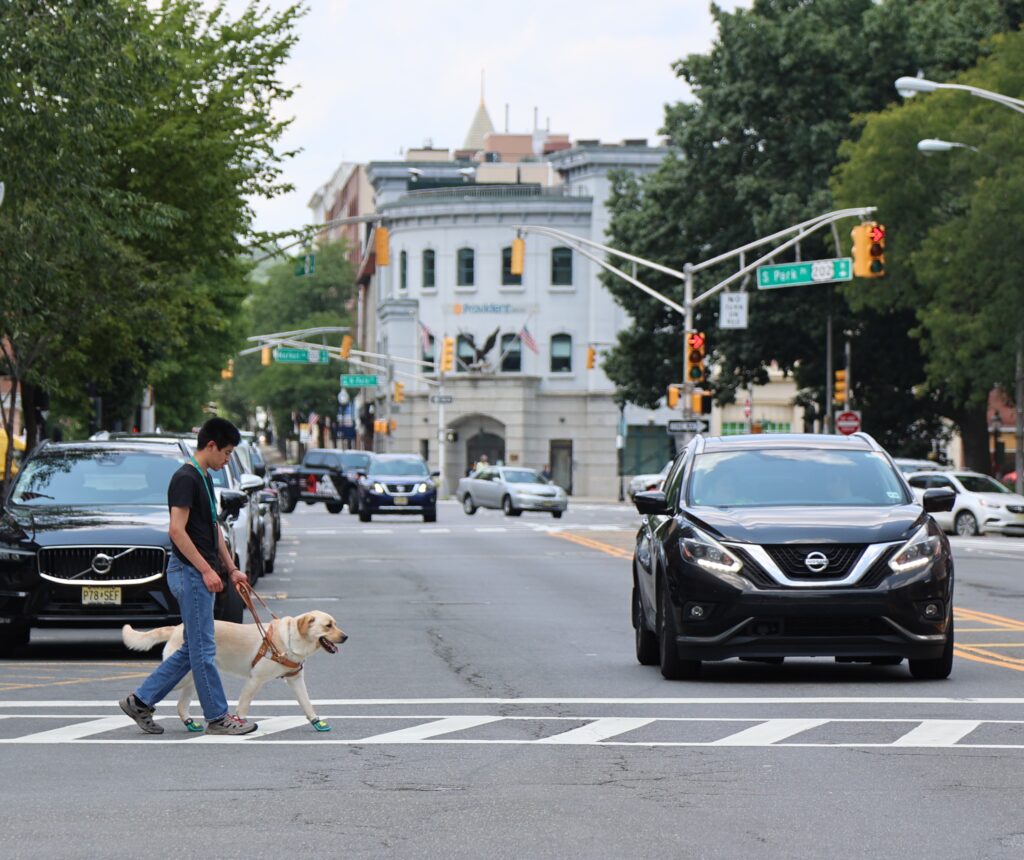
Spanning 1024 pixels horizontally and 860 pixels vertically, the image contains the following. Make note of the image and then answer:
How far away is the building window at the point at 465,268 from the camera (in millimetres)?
98938

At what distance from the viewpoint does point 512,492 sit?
2432 inches

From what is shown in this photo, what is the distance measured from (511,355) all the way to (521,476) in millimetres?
36618

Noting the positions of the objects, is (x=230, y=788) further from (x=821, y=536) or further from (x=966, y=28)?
(x=966, y=28)

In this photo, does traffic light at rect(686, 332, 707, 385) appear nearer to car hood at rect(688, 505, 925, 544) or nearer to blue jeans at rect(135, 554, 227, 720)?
car hood at rect(688, 505, 925, 544)

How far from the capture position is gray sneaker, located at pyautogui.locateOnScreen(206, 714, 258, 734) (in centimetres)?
1222

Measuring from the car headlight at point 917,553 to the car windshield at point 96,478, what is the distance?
22.0 feet

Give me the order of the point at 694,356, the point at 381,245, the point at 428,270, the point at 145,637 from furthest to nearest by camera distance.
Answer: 1. the point at 428,270
2. the point at 694,356
3. the point at 381,245
4. the point at 145,637

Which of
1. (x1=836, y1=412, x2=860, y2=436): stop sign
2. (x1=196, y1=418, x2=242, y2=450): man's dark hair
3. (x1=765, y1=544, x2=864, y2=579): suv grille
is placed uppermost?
(x1=836, y1=412, x2=860, y2=436): stop sign

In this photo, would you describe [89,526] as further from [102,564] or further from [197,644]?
[197,644]

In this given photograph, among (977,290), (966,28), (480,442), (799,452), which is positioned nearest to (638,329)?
(966,28)

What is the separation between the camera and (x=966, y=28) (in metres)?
61.3

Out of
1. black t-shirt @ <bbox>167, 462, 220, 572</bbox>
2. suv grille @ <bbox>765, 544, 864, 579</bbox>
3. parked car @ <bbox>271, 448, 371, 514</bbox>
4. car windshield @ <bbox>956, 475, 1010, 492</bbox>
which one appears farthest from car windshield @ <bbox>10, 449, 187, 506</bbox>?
parked car @ <bbox>271, 448, 371, 514</bbox>

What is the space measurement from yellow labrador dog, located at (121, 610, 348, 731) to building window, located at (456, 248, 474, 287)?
283 feet

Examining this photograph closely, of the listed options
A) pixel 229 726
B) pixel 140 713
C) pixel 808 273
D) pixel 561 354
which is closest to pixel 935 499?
pixel 229 726
